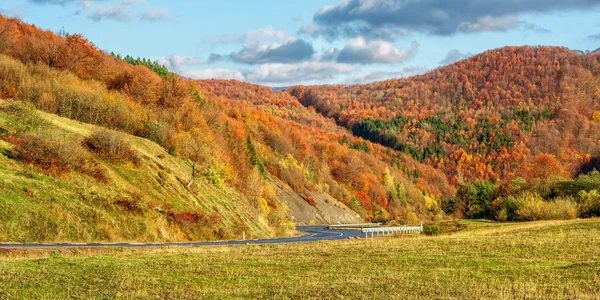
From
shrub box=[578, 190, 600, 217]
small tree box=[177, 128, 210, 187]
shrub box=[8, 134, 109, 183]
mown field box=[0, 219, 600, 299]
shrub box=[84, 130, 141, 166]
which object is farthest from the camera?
small tree box=[177, 128, 210, 187]

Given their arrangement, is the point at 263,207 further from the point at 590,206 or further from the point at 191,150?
the point at 590,206

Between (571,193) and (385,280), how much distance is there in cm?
8202

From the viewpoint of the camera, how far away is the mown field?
2148 centimetres

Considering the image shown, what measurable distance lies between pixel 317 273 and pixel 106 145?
47.2 meters

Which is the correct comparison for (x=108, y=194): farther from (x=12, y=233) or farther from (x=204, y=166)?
(x=204, y=166)

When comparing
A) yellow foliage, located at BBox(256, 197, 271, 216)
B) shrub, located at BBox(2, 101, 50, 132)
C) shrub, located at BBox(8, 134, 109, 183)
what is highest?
shrub, located at BBox(2, 101, 50, 132)

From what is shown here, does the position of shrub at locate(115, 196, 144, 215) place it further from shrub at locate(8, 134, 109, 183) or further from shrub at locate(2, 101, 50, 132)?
shrub at locate(2, 101, 50, 132)

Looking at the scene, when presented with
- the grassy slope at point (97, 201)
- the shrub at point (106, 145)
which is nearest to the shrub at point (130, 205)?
the grassy slope at point (97, 201)

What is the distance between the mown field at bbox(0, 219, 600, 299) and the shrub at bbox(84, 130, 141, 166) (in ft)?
101

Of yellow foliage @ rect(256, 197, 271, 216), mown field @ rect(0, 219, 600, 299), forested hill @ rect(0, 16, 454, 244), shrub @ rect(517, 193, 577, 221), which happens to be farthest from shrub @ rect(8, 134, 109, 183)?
shrub @ rect(517, 193, 577, 221)

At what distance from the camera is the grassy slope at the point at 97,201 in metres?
47.4

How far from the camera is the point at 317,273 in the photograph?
1083 inches

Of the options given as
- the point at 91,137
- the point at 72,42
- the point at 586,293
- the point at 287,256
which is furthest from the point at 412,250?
the point at 72,42

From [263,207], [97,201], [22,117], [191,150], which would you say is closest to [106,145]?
[22,117]
